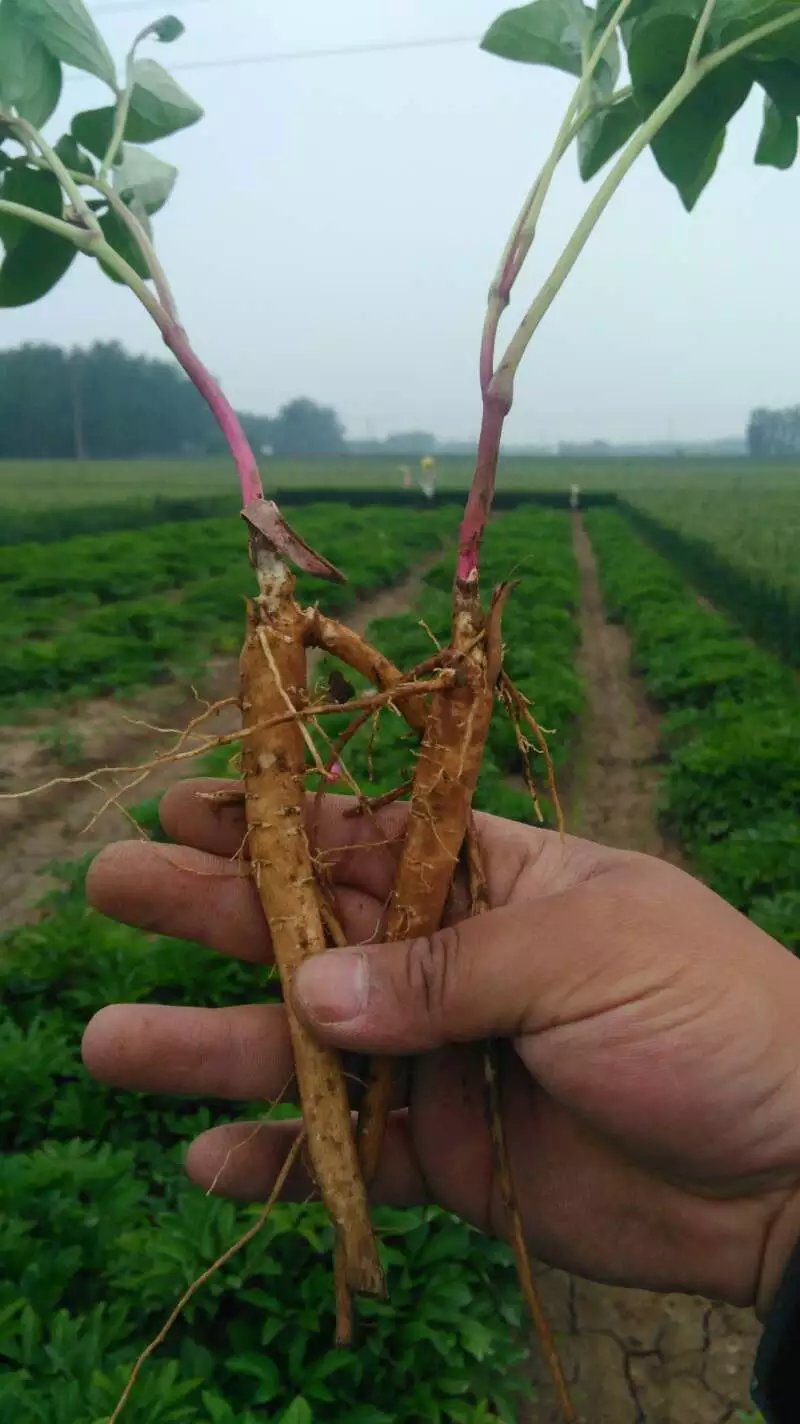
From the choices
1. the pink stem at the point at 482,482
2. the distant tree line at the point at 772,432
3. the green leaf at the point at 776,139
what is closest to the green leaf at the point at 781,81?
the green leaf at the point at 776,139

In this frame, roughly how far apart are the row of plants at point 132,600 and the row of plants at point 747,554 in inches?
156

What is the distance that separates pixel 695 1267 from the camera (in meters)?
1.59

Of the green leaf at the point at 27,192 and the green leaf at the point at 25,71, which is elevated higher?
the green leaf at the point at 25,71

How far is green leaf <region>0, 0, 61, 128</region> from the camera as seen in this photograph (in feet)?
5.43

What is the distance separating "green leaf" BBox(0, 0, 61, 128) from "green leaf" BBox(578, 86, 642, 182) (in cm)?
93

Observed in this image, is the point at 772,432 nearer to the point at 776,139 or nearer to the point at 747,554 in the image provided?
the point at 747,554

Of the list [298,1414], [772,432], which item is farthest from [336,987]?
[772,432]

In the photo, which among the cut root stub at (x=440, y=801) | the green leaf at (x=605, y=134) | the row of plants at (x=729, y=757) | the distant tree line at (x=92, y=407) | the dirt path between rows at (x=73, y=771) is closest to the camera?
the cut root stub at (x=440, y=801)

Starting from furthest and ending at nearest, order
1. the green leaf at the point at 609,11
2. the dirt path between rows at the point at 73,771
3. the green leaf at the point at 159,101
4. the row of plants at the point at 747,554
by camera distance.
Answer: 1. the row of plants at the point at 747,554
2. the dirt path between rows at the point at 73,771
3. the green leaf at the point at 159,101
4. the green leaf at the point at 609,11

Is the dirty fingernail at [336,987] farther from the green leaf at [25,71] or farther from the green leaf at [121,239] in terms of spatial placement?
the green leaf at [25,71]

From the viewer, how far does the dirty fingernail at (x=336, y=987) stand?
1.42 m

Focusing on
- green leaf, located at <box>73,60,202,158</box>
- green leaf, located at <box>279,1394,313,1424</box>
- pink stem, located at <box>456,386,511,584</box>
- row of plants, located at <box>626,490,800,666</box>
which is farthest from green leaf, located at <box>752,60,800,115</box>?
row of plants, located at <box>626,490,800,666</box>

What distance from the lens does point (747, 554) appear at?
1046 cm

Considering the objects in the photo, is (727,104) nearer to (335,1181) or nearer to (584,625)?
(335,1181)
